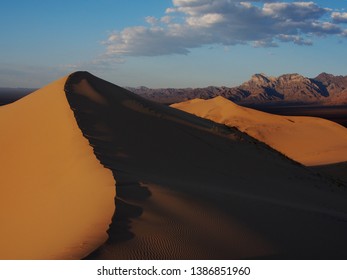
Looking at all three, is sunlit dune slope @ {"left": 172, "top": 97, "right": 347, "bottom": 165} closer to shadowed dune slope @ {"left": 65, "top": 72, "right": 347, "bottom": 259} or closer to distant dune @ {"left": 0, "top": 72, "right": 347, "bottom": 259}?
shadowed dune slope @ {"left": 65, "top": 72, "right": 347, "bottom": 259}

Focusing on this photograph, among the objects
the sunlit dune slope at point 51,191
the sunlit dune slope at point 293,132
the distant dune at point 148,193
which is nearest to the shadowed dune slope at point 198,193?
the distant dune at point 148,193

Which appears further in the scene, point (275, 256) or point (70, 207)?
point (70, 207)

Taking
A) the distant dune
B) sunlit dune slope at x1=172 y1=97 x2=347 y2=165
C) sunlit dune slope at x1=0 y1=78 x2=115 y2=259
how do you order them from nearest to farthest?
1. sunlit dune slope at x1=0 y1=78 x2=115 y2=259
2. the distant dune
3. sunlit dune slope at x1=172 y1=97 x2=347 y2=165

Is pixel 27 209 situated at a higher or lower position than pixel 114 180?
lower

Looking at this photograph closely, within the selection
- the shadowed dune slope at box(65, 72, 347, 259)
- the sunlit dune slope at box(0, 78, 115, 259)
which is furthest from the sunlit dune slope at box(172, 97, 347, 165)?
the sunlit dune slope at box(0, 78, 115, 259)

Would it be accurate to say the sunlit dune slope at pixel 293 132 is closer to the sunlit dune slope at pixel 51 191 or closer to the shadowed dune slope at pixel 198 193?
the shadowed dune slope at pixel 198 193

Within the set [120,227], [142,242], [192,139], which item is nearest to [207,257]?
[142,242]
